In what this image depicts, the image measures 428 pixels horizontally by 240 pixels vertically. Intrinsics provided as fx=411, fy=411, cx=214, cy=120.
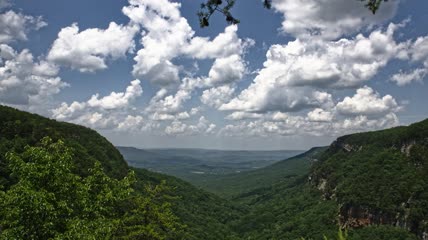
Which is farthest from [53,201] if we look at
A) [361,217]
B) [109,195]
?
[361,217]

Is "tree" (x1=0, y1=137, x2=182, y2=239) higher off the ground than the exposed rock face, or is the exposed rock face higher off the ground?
"tree" (x1=0, y1=137, x2=182, y2=239)

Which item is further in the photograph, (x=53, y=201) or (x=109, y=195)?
(x=109, y=195)

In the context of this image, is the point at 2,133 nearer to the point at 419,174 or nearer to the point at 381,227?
the point at 381,227

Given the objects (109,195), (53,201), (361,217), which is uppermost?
(109,195)

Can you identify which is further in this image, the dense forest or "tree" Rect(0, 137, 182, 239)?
the dense forest

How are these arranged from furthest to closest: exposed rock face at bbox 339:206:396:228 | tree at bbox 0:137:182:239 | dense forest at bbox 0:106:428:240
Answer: exposed rock face at bbox 339:206:396:228, dense forest at bbox 0:106:428:240, tree at bbox 0:137:182:239

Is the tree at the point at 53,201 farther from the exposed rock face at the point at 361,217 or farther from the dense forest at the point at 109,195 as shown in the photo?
the exposed rock face at the point at 361,217

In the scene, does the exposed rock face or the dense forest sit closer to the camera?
the dense forest

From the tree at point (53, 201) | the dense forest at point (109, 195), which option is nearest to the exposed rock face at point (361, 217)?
the dense forest at point (109, 195)

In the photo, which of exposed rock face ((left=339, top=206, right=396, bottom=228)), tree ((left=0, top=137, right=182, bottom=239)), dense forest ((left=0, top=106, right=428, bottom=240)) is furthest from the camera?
exposed rock face ((left=339, top=206, right=396, bottom=228))

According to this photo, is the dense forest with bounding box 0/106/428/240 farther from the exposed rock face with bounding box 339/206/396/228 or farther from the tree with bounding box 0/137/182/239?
the exposed rock face with bounding box 339/206/396/228

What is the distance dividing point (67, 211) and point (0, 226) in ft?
17.2

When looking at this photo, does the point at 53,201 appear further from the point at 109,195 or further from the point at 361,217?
the point at 361,217

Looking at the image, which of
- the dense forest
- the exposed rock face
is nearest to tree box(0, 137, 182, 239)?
the dense forest
